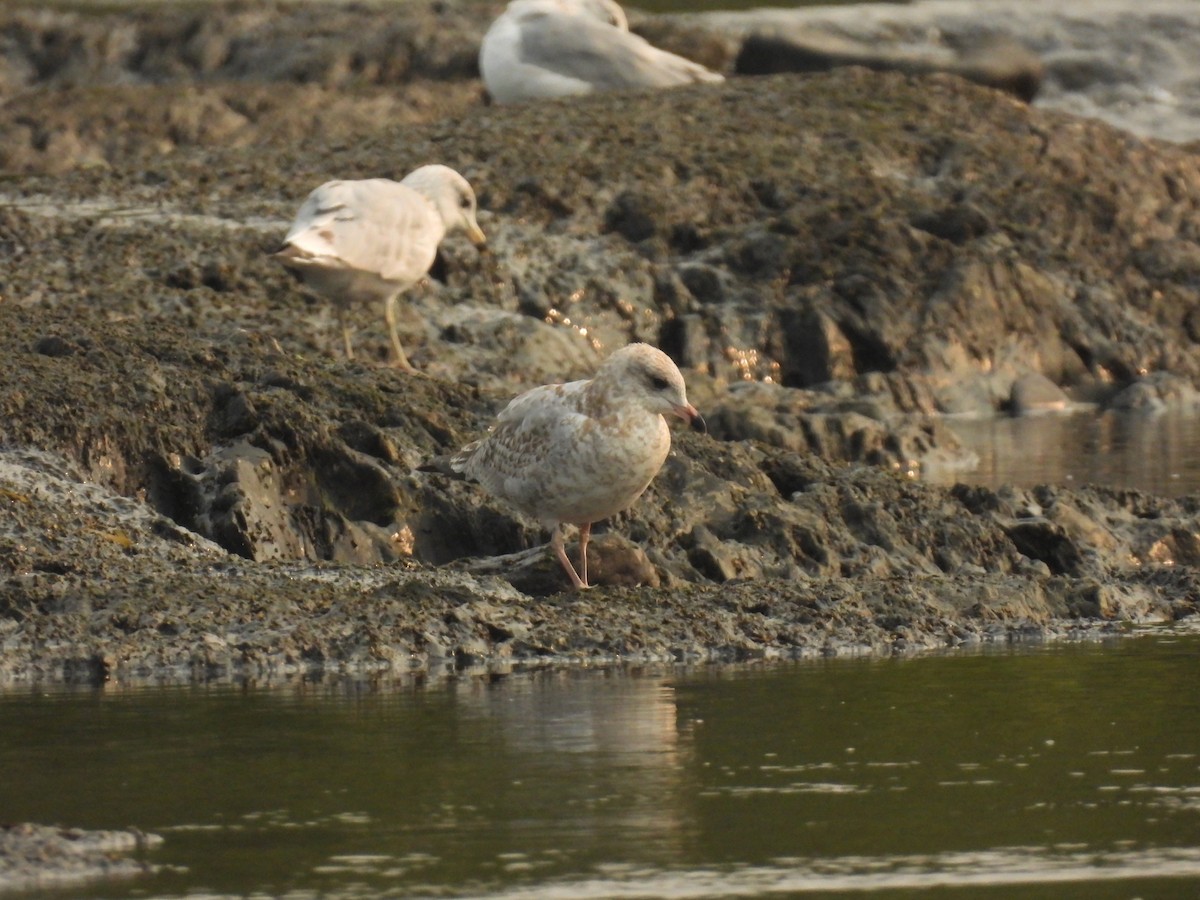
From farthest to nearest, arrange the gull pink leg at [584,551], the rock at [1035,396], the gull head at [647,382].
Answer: the rock at [1035,396]
the gull pink leg at [584,551]
the gull head at [647,382]

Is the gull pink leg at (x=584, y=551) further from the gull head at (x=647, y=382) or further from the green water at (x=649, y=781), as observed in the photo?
the green water at (x=649, y=781)

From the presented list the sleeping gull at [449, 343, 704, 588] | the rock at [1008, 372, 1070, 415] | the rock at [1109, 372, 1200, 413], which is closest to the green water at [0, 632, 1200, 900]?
the sleeping gull at [449, 343, 704, 588]

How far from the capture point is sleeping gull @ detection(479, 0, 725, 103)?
72.2ft

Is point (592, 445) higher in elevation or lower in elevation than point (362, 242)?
lower

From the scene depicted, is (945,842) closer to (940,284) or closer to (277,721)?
(277,721)

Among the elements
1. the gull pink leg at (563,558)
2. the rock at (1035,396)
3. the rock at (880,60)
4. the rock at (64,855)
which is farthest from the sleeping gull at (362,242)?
the rock at (880,60)

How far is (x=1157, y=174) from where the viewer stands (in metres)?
21.8

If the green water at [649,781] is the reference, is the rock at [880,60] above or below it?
above

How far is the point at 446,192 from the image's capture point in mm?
14734

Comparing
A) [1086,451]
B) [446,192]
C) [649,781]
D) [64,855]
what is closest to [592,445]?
[649,781]

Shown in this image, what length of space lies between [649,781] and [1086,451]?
32.1ft

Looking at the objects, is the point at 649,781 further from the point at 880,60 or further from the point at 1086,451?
the point at 880,60

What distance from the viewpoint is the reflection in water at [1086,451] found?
1305 cm

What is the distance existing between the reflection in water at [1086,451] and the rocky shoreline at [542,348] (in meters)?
0.45
